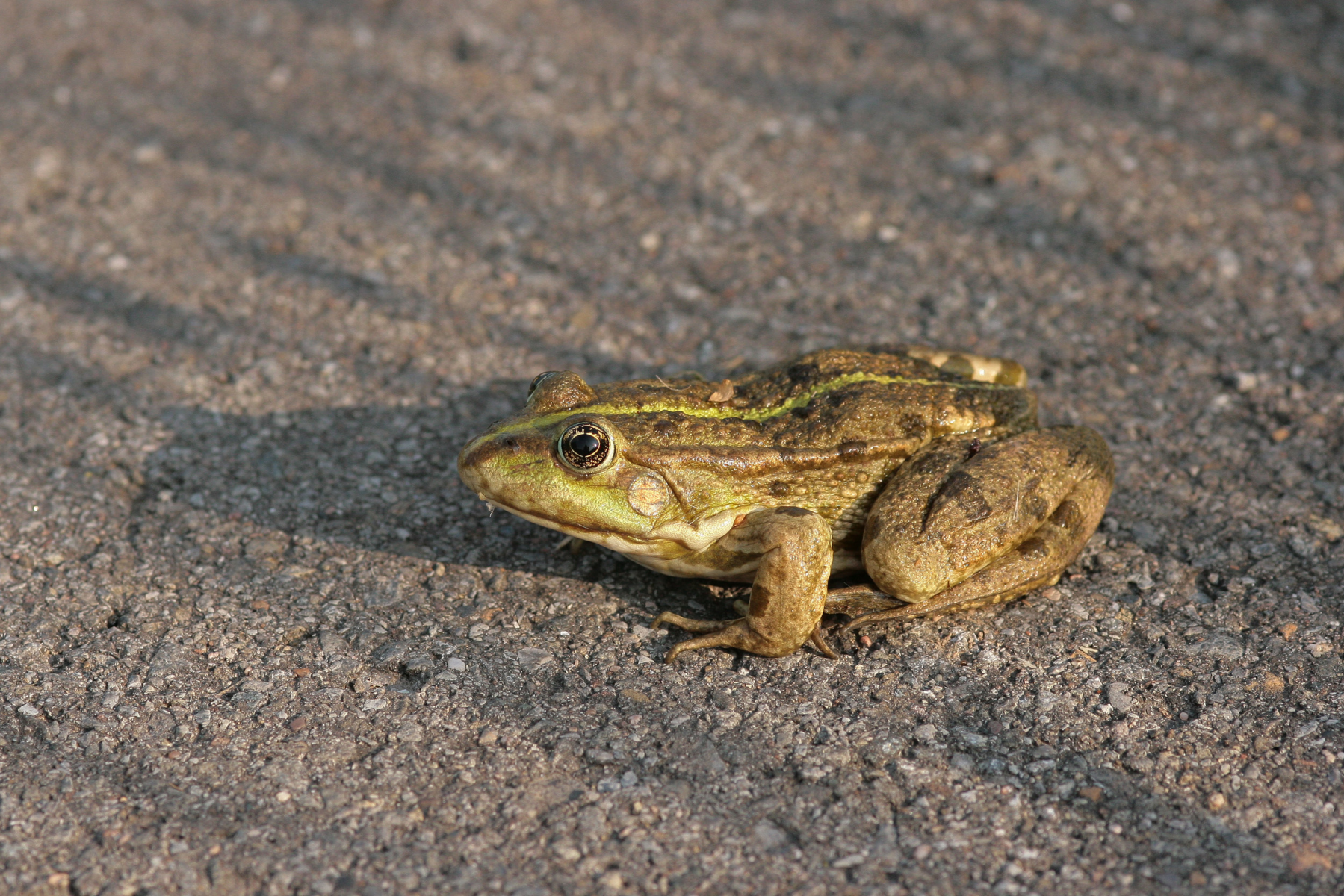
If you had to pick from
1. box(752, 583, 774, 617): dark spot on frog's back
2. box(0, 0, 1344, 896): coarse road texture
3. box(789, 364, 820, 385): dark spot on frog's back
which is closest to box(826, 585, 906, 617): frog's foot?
box(0, 0, 1344, 896): coarse road texture

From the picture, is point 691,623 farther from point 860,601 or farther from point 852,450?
point 852,450

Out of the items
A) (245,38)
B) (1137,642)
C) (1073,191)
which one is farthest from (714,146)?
(1137,642)

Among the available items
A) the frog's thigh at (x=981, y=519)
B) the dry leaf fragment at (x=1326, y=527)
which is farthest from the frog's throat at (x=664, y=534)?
the dry leaf fragment at (x=1326, y=527)

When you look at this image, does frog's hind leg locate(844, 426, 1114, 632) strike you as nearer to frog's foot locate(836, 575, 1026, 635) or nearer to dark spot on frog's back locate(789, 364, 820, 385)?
frog's foot locate(836, 575, 1026, 635)

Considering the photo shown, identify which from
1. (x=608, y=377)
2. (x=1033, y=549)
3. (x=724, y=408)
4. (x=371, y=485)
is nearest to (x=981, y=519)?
(x=1033, y=549)

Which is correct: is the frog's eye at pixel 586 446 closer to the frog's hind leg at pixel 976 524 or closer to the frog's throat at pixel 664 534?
the frog's throat at pixel 664 534

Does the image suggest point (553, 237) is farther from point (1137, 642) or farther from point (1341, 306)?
point (1341, 306)
